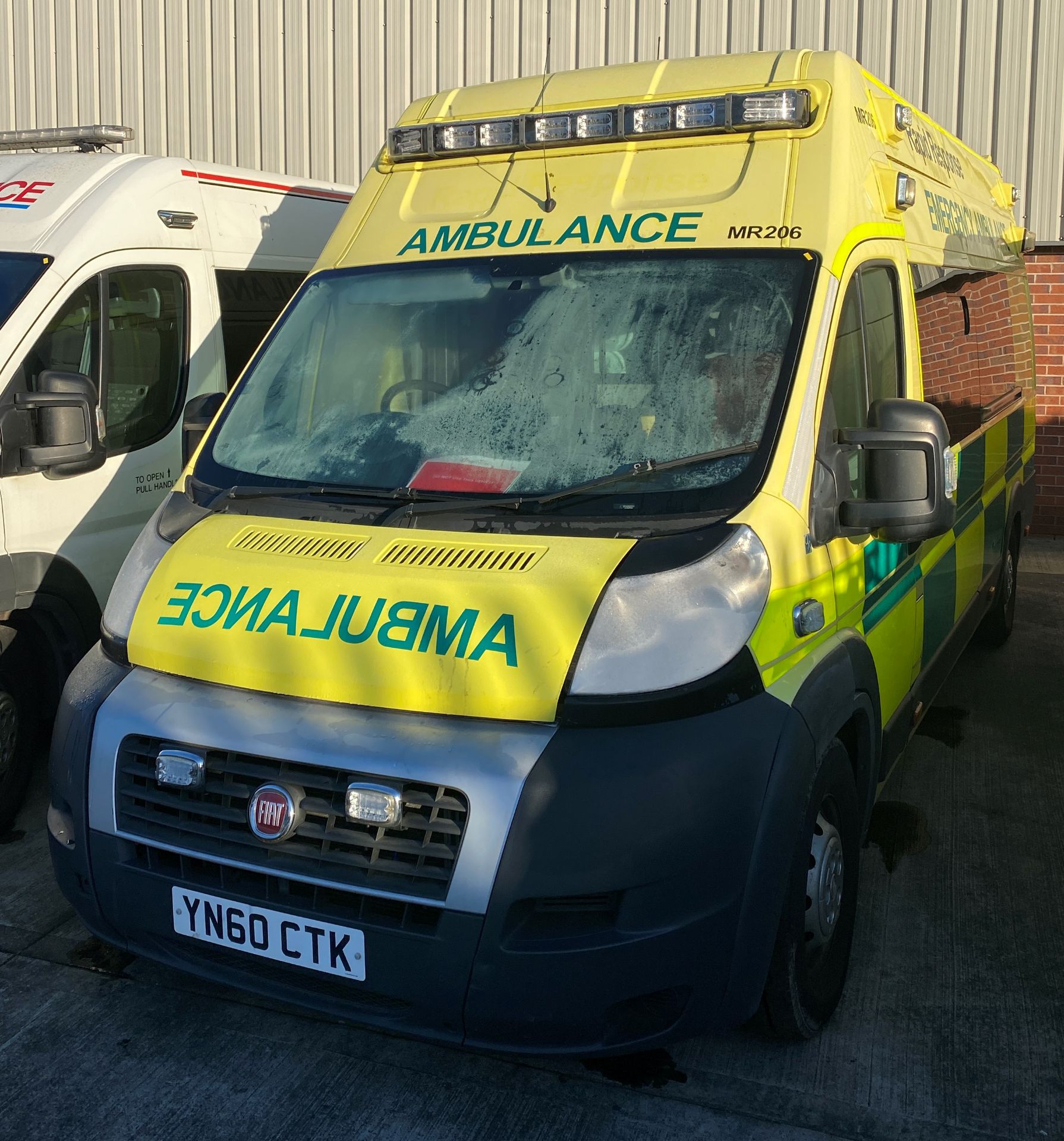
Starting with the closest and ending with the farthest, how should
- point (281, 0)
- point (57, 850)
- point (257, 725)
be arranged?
point (257, 725) → point (57, 850) → point (281, 0)

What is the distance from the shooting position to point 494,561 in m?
2.80

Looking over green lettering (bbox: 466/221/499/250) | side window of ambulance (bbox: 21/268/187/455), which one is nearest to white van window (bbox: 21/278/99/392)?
side window of ambulance (bbox: 21/268/187/455)

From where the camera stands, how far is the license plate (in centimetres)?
258

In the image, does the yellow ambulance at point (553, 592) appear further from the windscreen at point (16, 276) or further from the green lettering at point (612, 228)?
the windscreen at point (16, 276)

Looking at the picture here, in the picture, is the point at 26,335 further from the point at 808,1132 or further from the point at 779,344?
the point at 808,1132

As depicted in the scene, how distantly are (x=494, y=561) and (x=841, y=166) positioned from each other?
153 centimetres

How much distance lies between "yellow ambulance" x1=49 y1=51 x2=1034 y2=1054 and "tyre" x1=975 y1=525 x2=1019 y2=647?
251 cm

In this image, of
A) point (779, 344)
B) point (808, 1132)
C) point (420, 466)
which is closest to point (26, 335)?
point (420, 466)

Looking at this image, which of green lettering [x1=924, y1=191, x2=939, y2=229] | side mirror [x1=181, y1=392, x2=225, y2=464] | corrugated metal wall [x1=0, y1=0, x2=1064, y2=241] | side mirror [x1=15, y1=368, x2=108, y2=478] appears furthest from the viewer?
corrugated metal wall [x1=0, y1=0, x2=1064, y2=241]

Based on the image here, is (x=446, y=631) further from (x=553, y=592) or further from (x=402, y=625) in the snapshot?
(x=553, y=592)

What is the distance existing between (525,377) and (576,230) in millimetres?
496

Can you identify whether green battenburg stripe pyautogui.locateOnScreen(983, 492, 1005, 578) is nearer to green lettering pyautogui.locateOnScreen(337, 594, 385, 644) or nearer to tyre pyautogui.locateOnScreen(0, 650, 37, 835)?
green lettering pyautogui.locateOnScreen(337, 594, 385, 644)

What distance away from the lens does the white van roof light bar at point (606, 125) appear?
3.38m

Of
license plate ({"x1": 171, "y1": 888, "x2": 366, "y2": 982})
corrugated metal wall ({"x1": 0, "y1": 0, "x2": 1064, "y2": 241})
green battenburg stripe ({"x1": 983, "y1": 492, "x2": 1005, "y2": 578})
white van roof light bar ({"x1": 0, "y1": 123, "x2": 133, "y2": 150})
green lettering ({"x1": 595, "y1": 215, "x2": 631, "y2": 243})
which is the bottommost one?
license plate ({"x1": 171, "y1": 888, "x2": 366, "y2": 982})
